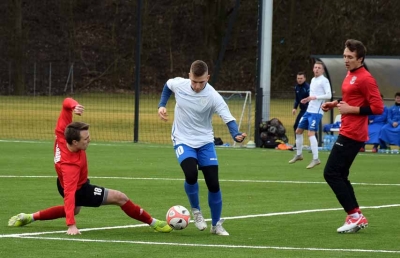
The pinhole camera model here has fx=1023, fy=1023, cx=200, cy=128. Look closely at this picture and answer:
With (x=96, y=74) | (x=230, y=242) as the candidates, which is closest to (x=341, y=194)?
(x=230, y=242)

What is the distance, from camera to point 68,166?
10.2m

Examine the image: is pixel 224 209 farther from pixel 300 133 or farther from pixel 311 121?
pixel 300 133

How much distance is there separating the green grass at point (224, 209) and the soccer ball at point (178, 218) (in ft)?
0.27

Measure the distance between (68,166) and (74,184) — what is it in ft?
0.68

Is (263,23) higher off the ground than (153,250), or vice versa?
→ (263,23)

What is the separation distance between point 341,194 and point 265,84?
53.6ft

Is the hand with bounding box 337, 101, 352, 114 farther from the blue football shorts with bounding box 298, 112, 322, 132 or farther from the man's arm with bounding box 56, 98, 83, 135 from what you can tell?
the blue football shorts with bounding box 298, 112, 322, 132

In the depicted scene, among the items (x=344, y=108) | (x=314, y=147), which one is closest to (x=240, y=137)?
(x=344, y=108)

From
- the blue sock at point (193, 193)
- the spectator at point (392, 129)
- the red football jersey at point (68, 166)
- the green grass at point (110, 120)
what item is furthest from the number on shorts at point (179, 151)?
the green grass at point (110, 120)


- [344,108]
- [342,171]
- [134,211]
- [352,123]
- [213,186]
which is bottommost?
[134,211]

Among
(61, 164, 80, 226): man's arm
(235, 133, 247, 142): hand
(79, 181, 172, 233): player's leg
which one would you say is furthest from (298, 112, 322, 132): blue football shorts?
(61, 164, 80, 226): man's arm

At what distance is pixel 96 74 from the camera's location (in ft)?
183

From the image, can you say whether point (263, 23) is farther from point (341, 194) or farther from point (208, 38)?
point (208, 38)

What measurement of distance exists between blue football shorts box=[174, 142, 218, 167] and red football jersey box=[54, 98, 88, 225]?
102 cm
